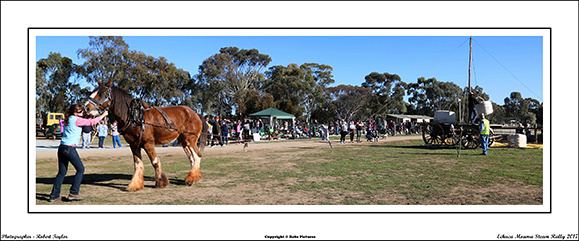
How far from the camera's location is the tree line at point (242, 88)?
1125 inches

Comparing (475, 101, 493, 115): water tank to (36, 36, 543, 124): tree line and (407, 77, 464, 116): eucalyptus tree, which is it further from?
(407, 77, 464, 116): eucalyptus tree

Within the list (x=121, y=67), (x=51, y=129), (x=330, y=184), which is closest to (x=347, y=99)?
(x=121, y=67)

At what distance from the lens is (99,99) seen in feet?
17.0

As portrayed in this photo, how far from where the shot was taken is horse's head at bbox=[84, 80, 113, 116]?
16.4 ft

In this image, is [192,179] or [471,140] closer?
[192,179]

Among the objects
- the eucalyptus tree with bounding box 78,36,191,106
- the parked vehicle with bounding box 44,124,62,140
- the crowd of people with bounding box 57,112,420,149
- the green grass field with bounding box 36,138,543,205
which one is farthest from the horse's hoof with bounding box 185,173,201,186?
the eucalyptus tree with bounding box 78,36,191,106

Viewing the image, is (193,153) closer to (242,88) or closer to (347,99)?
(242,88)

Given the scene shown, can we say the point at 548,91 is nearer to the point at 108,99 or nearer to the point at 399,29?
the point at 399,29

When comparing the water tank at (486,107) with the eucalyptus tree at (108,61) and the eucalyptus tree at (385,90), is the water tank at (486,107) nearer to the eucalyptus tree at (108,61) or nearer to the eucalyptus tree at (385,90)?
the eucalyptus tree at (108,61)

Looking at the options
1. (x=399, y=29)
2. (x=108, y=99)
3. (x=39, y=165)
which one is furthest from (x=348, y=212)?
(x=39, y=165)

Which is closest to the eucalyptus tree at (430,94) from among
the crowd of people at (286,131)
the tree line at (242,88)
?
the tree line at (242,88)

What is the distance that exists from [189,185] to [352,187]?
3.21m

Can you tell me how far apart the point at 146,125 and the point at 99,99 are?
0.89m

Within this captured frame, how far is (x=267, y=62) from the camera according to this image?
137ft
